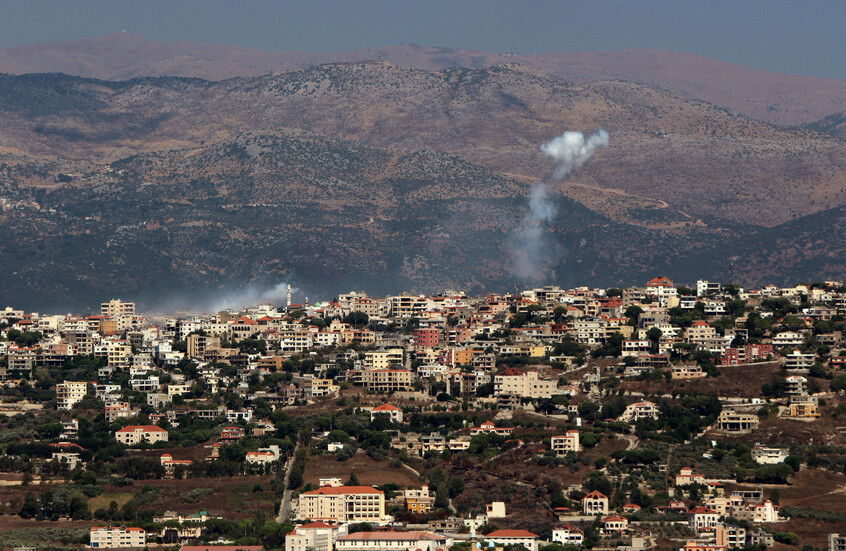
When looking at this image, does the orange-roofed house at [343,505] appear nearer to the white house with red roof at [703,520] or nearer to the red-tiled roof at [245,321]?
the white house with red roof at [703,520]

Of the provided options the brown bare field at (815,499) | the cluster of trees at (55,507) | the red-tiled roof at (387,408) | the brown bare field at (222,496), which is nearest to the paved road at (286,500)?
the brown bare field at (222,496)

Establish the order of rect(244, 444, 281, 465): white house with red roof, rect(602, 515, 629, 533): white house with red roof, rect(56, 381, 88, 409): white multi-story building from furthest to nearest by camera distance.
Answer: rect(56, 381, 88, 409): white multi-story building → rect(244, 444, 281, 465): white house with red roof → rect(602, 515, 629, 533): white house with red roof

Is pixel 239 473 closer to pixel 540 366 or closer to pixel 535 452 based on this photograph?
pixel 535 452

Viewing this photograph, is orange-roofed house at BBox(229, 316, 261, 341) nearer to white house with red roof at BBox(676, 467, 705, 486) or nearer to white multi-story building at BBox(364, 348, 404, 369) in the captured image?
white multi-story building at BBox(364, 348, 404, 369)

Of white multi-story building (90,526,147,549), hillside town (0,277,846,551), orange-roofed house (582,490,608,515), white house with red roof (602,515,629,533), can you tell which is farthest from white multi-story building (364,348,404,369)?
white house with red roof (602,515,629,533)

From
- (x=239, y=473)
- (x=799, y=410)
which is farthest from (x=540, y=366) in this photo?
(x=239, y=473)
